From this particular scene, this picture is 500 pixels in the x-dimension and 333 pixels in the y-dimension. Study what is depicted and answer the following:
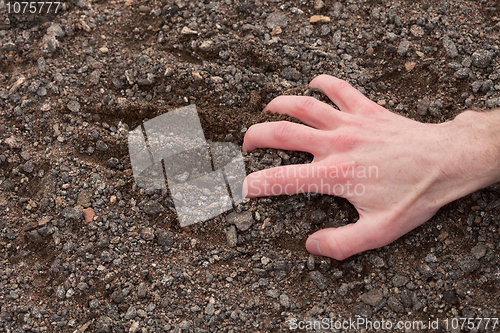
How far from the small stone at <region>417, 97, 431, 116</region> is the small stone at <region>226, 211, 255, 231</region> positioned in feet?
4.52

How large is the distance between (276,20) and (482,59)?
1504 millimetres

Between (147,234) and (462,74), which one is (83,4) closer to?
(147,234)

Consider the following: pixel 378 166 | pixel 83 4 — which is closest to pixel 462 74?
pixel 378 166

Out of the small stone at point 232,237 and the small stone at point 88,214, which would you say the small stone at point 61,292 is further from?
the small stone at point 232,237

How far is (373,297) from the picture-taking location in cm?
239

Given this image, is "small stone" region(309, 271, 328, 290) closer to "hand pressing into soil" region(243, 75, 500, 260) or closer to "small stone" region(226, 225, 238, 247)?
"hand pressing into soil" region(243, 75, 500, 260)

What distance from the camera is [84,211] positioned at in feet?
8.51

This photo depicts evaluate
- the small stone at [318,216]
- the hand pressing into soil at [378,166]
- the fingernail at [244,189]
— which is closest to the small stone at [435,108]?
the hand pressing into soil at [378,166]

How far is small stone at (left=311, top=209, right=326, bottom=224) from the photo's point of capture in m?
2.54

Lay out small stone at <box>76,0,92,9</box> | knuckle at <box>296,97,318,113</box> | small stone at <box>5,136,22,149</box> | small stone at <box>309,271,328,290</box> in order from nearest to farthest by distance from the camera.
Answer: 1. small stone at <box>309,271,328,290</box>
2. knuckle at <box>296,97,318,113</box>
3. small stone at <box>5,136,22,149</box>
4. small stone at <box>76,0,92,9</box>

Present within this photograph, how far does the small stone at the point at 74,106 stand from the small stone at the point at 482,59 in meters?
2.82

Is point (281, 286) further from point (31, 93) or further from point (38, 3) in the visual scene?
point (38, 3)

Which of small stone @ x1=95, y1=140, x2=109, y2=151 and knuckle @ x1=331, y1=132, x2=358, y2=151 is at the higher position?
knuckle @ x1=331, y1=132, x2=358, y2=151

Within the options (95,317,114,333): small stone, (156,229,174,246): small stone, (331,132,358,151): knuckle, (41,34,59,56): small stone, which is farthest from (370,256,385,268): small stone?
(41,34,59,56): small stone
